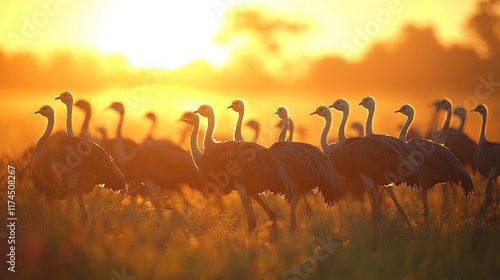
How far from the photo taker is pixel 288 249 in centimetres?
899

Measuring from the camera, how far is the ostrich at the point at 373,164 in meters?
10.9

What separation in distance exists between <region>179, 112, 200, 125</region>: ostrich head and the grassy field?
1.32 metres

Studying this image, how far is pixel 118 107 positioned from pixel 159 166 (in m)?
2.22

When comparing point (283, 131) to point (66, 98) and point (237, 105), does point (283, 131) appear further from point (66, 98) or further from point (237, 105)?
point (66, 98)

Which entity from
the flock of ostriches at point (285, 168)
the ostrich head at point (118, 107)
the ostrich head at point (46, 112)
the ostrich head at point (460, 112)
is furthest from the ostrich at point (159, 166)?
the ostrich head at point (460, 112)

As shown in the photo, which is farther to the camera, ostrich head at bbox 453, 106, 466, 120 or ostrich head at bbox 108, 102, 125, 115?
ostrich head at bbox 453, 106, 466, 120

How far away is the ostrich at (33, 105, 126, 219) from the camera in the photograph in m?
11.1

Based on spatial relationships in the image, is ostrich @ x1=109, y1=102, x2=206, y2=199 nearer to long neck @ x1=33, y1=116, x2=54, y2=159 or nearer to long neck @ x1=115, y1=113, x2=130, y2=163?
long neck @ x1=115, y1=113, x2=130, y2=163

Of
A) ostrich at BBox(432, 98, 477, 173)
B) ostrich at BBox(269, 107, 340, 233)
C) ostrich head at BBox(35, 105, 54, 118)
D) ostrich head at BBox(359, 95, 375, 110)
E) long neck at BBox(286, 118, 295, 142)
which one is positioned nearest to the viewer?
ostrich at BBox(269, 107, 340, 233)

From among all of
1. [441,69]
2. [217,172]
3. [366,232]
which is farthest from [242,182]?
[441,69]

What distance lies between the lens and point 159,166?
45.3ft

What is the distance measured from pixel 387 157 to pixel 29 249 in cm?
458

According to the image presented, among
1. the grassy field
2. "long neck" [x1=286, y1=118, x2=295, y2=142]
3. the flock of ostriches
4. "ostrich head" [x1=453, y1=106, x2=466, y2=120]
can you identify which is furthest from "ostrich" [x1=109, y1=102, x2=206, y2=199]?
"ostrich head" [x1=453, y1=106, x2=466, y2=120]

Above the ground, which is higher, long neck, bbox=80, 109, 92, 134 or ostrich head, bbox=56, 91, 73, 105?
ostrich head, bbox=56, 91, 73, 105
